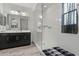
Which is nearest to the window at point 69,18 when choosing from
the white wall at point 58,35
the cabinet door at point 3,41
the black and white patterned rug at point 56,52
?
the white wall at point 58,35

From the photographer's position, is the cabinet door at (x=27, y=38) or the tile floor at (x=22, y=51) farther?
the cabinet door at (x=27, y=38)

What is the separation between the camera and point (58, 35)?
1.59 meters

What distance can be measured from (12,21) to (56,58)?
84cm

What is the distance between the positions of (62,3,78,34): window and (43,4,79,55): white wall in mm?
63

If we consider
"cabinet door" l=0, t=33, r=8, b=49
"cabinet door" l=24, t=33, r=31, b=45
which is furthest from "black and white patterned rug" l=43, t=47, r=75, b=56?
"cabinet door" l=0, t=33, r=8, b=49

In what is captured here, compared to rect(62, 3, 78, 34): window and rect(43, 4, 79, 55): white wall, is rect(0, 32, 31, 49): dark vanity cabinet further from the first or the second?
rect(62, 3, 78, 34): window

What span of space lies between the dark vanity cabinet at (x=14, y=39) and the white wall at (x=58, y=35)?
33 cm

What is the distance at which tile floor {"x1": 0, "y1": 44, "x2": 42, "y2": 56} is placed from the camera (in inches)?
57.2

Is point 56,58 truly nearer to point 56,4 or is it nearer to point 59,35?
point 59,35

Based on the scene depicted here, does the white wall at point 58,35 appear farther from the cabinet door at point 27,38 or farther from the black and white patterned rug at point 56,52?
the cabinet door at point 27,38

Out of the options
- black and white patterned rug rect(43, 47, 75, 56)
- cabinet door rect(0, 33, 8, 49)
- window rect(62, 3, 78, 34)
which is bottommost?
black and white patterned rug rect(43, 47, 75, 56)

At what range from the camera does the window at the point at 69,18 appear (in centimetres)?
149

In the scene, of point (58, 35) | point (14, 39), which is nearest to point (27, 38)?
point (14, 39)

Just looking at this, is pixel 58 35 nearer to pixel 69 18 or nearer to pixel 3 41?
pixel 69 18
